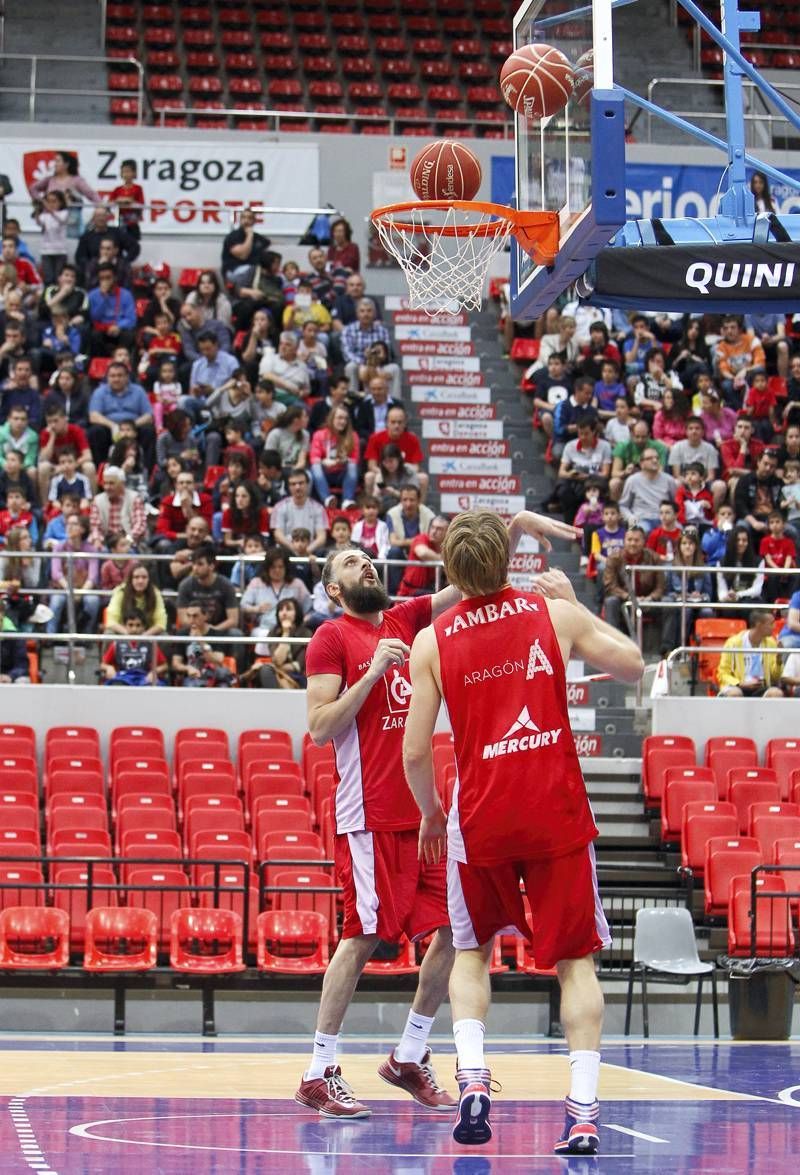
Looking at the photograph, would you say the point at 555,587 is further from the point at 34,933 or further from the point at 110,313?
the point at 110,313

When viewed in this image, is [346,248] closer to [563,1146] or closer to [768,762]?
[768,762]

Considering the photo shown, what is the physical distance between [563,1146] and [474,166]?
5564mm

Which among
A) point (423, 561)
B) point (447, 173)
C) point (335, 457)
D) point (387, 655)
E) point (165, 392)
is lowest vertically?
point (387, 655)

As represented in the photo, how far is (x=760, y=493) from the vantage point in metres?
19.1

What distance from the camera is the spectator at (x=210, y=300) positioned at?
21828mm

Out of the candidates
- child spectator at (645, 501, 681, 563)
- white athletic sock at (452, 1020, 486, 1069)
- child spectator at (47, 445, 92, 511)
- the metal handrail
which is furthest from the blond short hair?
the metal handrail

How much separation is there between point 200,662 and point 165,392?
16.3 feet

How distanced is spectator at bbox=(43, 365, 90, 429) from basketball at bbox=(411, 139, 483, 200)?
34.4 ft

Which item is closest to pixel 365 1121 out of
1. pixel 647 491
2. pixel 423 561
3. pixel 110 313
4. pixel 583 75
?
pixel 583 75

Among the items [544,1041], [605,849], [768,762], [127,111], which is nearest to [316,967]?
[544,1041]

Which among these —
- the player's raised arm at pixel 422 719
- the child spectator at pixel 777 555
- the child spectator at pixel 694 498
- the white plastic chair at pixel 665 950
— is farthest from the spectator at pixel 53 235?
the player's raised arm at pixel 422 719

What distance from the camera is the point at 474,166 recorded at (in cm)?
970

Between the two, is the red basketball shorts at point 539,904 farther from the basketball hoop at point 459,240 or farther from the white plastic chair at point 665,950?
the white plastic chair at point 665,950

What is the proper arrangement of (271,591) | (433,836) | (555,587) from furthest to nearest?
(271,591) < (433,836) < (555,587)
